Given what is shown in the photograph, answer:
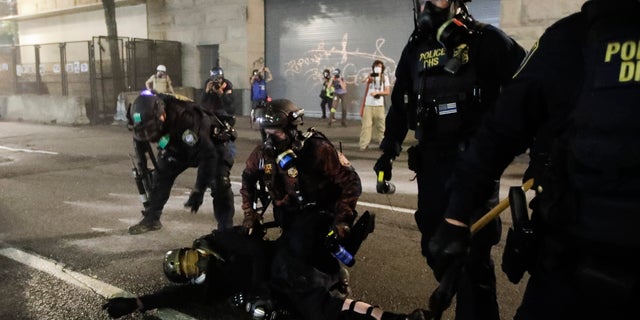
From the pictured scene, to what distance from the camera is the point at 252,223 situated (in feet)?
10.6

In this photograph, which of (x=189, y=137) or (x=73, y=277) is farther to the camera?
(x=189, y=137)

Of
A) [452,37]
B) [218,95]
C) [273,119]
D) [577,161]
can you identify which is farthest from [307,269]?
[218,95]

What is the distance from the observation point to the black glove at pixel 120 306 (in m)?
3.05

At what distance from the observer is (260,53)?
18.3 meters

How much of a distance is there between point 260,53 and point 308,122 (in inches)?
158

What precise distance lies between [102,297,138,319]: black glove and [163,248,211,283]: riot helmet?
26 cm

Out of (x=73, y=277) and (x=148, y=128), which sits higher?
(x=148, y=128)

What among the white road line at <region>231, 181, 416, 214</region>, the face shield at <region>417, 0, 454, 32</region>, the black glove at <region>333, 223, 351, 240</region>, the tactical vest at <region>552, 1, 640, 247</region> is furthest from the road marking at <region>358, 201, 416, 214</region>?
the tactical vest at <region>552, 1, 640, 247</region>

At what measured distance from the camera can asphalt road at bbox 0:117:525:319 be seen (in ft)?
11.3

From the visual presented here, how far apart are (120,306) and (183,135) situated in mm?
1654

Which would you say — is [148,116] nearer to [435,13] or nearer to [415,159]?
[415,159]

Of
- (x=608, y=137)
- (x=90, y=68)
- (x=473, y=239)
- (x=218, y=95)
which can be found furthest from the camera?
(x=90, y=68)

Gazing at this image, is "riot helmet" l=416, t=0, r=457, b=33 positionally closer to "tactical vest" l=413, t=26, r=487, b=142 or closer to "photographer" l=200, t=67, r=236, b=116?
"tactical vest" l=413, t=26, r=487, b=142

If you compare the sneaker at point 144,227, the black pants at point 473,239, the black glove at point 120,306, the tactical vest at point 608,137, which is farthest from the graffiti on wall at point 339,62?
the tactical vest at point 608,137
